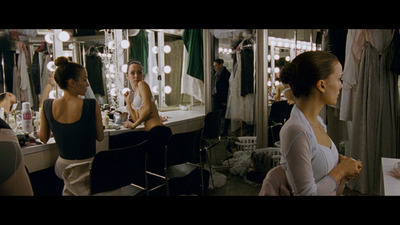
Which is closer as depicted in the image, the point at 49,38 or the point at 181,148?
the point at 181,148

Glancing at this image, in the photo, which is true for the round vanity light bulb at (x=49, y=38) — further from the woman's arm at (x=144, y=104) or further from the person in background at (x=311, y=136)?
the person in background at (x=311, y=136)

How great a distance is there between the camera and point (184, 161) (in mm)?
2500

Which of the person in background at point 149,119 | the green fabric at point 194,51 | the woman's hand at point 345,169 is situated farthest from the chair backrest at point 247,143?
the woman's hand at point 345,169

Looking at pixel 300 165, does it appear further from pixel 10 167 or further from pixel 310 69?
pixel 10 167

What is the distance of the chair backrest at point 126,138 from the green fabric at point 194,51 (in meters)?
1.78

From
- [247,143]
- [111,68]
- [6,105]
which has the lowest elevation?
[247,143]

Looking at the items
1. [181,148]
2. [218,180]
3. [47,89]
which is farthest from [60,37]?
[218,180]

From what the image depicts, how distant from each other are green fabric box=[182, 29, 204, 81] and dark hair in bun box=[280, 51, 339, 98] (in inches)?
124

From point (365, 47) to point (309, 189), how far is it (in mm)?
2349

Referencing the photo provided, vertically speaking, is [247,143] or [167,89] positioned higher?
[167,89]

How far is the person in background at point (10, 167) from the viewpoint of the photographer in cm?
88

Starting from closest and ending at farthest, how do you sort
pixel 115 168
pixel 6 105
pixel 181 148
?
1. pixel 115 168
2. pixel 181 148
3. pixel 6 105

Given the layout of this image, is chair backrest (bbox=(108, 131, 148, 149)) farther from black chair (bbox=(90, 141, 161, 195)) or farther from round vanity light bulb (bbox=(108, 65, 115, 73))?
round vanity light bulb (bbox=(108, 65, 115, 73))

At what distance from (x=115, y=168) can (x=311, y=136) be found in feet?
4.20
